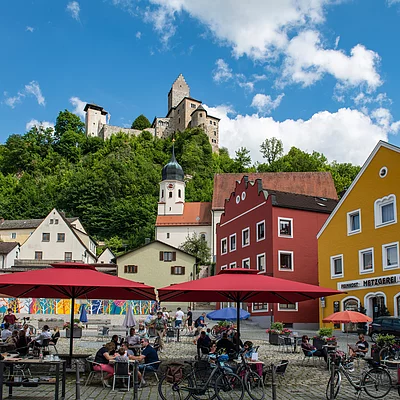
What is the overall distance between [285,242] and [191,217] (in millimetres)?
40830

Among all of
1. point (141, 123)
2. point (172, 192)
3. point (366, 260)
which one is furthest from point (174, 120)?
point (366, 260)

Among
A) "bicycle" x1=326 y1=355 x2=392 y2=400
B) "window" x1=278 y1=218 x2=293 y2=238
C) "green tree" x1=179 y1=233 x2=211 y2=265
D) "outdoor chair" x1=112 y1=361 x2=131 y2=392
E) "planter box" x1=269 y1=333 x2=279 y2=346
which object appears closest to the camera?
"bicycle" x1=326 y1=355 x2=392 y2=400

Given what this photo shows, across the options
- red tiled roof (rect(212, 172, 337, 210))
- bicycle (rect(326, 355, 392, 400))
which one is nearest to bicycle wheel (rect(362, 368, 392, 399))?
bicycle (rect(326, 355, 392, 400))

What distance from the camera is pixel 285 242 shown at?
38438 mm

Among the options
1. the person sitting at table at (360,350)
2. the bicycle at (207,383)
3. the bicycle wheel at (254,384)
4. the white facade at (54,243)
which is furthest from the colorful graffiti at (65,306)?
the bicycle at (207,383)

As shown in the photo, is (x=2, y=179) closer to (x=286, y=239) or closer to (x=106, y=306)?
(x=106, y=306)

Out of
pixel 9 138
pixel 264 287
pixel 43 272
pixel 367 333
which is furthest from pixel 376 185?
pixel 9 138

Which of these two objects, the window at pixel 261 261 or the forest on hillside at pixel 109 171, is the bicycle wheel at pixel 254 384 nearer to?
the window at pixel 261 261

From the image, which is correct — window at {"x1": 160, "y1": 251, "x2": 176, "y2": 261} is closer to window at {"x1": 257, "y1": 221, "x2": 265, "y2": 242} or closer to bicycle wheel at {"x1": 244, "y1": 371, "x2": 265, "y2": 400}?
window at {"x1": 257, "y1": 221, "x2": 265, "y2": 242}

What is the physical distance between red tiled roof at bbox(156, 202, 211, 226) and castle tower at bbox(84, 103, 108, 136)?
60140 millimetres

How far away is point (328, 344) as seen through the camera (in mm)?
17641

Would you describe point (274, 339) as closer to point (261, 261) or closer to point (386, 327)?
point (386, 327)

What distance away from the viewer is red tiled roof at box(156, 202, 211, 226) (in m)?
77.7

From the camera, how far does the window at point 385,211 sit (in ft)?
96.5
